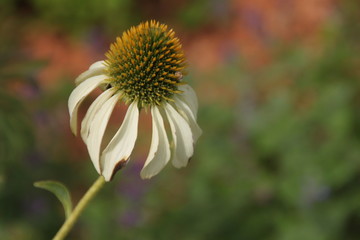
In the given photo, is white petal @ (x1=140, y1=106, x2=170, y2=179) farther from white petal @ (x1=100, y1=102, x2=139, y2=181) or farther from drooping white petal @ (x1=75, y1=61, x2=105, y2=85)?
drooping white petal @ (x1=75, y1=61, x2=105, y2=85)

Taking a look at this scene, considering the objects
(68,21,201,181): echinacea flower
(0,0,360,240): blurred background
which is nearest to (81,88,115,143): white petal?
(68,21,201,181): echinacea flower

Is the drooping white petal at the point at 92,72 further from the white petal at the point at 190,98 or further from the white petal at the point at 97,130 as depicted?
the white petal at the point at 190,98

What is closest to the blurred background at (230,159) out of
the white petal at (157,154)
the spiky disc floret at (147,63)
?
the spiky disc floret at (147,63)

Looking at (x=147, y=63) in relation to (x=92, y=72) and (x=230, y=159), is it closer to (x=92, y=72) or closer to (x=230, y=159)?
(x=92, y=72)

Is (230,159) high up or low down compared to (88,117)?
down

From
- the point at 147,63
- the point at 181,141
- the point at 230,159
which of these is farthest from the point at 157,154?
the point at 230,159

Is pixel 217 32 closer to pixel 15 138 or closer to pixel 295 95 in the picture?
pixel 295 95
